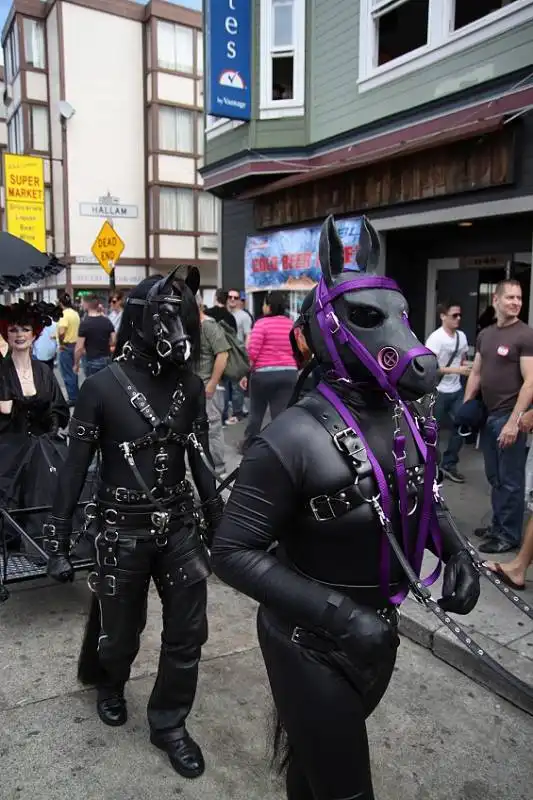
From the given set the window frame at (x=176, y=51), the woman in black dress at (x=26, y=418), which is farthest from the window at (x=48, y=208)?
the woman in black dress at (x=26, y=418)

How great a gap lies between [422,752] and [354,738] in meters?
1.52

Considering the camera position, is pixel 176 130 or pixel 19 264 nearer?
pixel 19 264

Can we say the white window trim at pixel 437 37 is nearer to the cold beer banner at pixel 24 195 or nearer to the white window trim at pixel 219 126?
the white window trim at pixel 219 126

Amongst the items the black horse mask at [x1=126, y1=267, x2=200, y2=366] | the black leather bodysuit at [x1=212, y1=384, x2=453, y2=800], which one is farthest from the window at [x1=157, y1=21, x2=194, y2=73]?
the black leather bodysuit at [x1=212, y1=384, x2=453, y2=800]

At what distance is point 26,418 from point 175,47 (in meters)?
29.7

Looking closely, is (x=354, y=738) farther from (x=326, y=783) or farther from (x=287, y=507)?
(x=287, y=507)

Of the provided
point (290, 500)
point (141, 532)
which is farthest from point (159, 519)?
point (290, 500)

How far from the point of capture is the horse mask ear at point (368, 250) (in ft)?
6.35

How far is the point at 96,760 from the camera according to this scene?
9.64 feet

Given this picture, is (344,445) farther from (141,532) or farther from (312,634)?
(141,532)

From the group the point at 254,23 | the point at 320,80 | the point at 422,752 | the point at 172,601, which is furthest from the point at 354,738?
the point at 254,23

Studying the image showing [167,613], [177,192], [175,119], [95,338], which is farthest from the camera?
[177,192]

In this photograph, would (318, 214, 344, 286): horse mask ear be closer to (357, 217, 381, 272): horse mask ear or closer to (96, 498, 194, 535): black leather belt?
(357, 217, 381, 272): horse mask ear

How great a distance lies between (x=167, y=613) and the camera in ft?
9.66
